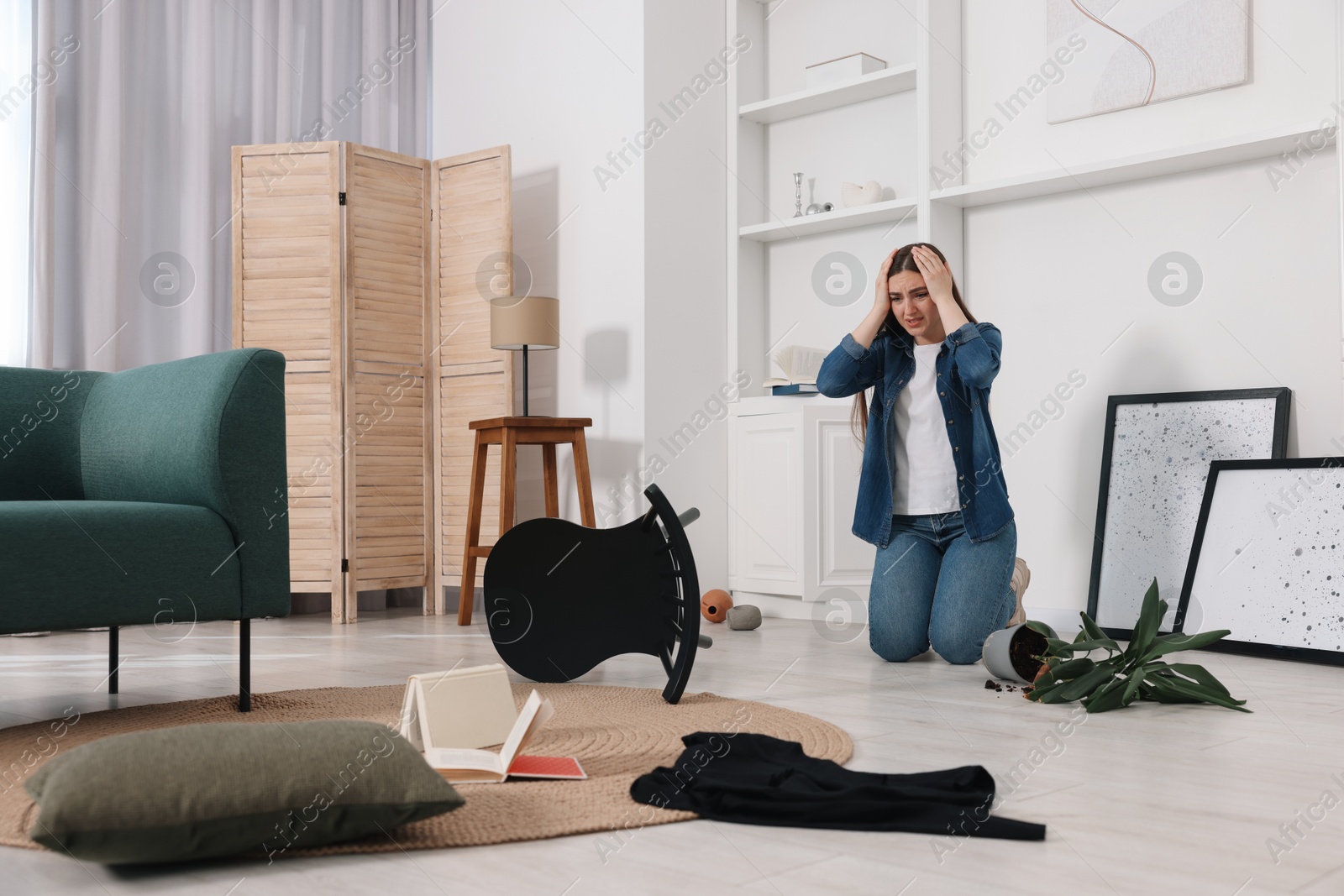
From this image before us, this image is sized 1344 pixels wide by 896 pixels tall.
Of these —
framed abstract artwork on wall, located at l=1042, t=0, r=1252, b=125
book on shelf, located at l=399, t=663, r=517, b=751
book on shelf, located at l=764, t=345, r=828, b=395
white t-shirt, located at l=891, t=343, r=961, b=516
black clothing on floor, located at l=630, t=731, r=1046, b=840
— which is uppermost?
framed abstract artwork on wall, located at l=1042, t=0, r=1252, b=125

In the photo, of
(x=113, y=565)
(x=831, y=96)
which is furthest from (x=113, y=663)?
(x=831, y=96)

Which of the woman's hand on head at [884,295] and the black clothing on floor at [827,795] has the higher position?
the woman's hand on head at [884,295]

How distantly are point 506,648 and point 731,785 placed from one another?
3.53 ft

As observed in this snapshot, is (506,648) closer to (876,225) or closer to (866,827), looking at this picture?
(866,827)

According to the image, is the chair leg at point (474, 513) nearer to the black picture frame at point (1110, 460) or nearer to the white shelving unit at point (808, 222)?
the white shelving unit at point (808, 222)

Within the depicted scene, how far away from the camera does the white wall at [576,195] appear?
4.21 m

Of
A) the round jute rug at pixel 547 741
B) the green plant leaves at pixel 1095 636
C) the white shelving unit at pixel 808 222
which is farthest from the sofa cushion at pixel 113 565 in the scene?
the white shelving unit at pixel 808 222

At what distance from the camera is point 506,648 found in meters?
2.49

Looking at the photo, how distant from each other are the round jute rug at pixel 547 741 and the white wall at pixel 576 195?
1859mm

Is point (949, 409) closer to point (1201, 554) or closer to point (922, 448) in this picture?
point (922, 448)

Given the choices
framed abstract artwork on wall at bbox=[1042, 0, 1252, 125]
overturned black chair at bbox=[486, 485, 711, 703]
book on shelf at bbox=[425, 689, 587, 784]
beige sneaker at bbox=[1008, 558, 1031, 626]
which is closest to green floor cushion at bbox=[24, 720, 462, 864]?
book on shelf at bbox=[425, 689, 587, 784]

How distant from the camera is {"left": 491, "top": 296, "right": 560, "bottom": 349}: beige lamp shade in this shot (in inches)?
158

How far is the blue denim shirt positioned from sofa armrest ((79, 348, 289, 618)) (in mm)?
1474

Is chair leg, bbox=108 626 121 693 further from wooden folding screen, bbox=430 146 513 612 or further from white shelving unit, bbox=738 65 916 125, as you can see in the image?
white shelving unit, bbox=738 65 916 125
